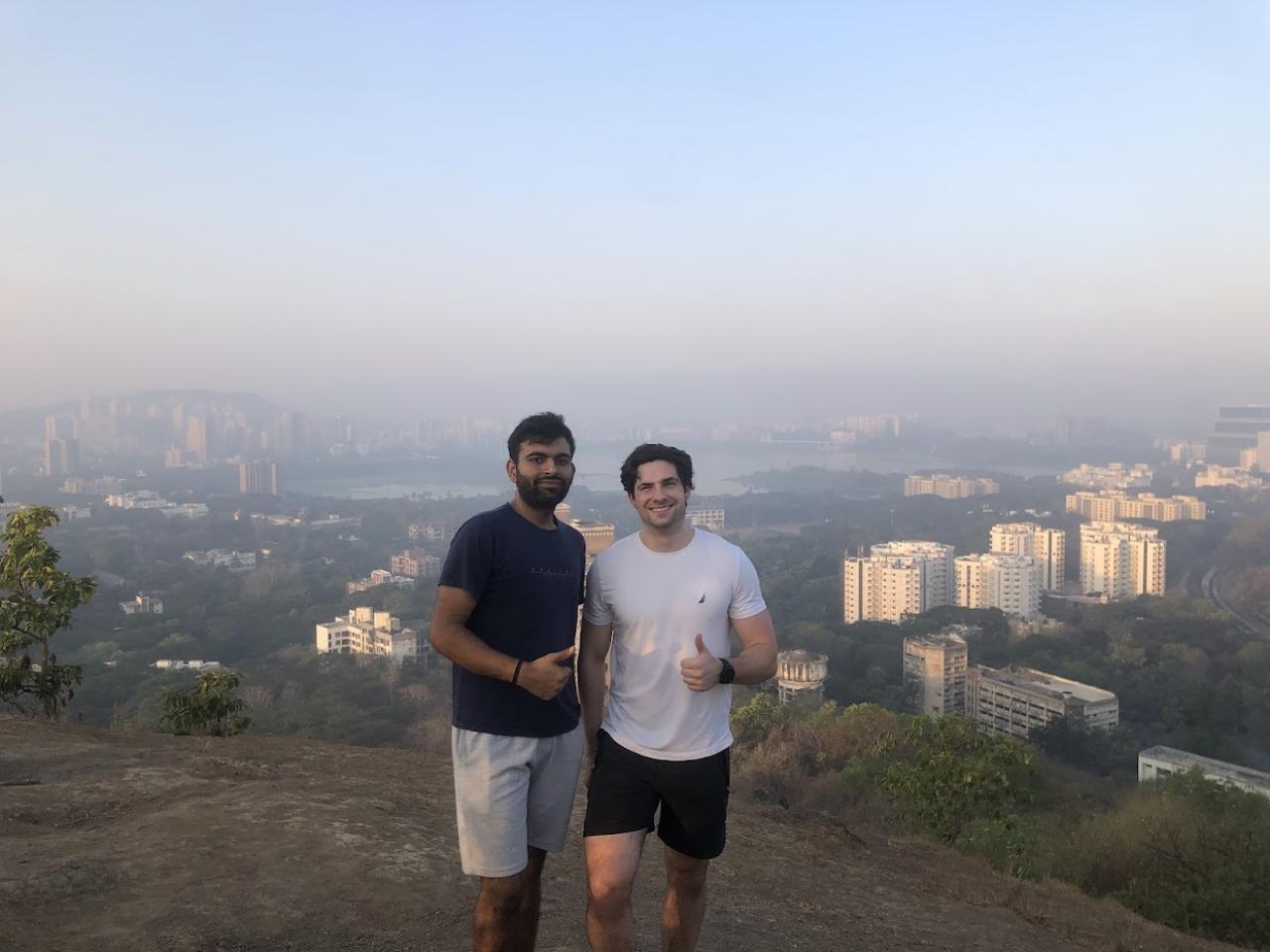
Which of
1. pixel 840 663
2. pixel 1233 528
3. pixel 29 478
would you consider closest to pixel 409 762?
pixel 840 663

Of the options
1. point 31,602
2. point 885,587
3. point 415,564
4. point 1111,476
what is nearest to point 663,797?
point 31,602

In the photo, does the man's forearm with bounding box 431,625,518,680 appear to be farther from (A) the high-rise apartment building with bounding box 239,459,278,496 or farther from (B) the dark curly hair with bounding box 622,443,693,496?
(A) the high-rise apartment building with bounding box 239,459,278,496

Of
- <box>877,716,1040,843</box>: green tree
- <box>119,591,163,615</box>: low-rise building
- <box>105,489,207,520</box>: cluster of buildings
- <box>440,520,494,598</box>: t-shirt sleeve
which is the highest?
<box>440,520,494,598</box>: t-shirt sleeve

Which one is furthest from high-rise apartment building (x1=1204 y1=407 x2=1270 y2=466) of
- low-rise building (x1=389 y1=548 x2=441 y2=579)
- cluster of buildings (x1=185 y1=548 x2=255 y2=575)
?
cluster of buildings (x1=185 y1=548 x2=255 y2=575)

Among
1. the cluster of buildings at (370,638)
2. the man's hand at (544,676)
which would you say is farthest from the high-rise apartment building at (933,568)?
the man's hand at (544,676)

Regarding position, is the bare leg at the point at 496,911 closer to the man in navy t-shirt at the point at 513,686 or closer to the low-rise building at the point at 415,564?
the man in navy t-shirt at the point at 513,686

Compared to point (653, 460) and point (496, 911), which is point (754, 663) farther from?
point (496, 911)
